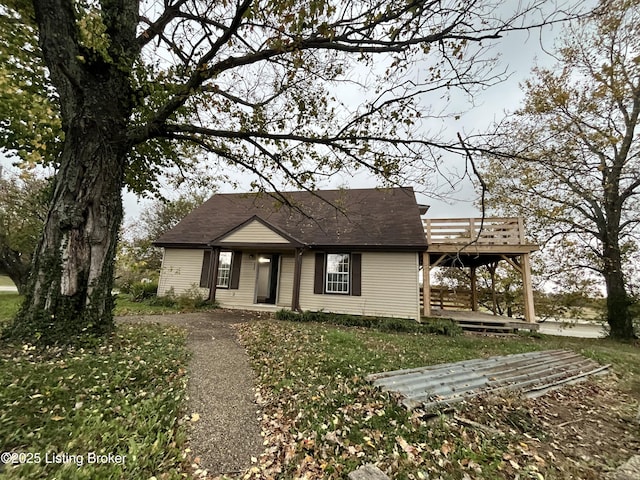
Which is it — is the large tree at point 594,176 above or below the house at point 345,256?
above

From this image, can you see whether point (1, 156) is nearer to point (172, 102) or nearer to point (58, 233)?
point (58, 233)

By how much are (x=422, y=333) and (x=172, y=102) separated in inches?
369

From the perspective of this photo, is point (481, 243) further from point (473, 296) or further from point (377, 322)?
point (377, 322)

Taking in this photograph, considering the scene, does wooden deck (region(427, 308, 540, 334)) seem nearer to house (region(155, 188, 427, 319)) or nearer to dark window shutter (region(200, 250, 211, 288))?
house (region(155, 188, 427, 319))

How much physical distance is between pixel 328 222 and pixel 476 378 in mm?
9326

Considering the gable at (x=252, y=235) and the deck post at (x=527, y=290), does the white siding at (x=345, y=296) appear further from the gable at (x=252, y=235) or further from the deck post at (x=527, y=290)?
the deck post at (x=527, y=290)

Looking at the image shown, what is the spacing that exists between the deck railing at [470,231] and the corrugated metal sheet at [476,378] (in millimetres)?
5541

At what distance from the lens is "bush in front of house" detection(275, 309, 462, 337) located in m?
9.08

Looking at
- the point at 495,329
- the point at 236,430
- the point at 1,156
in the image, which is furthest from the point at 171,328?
the point at 495,329

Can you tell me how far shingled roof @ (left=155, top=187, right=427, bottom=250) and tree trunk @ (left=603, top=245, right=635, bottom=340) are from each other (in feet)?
27.2

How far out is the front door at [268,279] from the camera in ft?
43.2

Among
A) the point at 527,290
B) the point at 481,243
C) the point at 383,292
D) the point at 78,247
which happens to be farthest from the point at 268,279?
the point at 527,290

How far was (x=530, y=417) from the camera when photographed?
3303 mm

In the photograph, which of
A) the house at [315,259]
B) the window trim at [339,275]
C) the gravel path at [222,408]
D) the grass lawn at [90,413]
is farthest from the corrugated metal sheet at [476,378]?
the window trim at [339,275]
